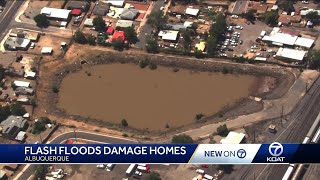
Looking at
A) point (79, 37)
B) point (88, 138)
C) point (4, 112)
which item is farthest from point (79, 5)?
point (88, 138)

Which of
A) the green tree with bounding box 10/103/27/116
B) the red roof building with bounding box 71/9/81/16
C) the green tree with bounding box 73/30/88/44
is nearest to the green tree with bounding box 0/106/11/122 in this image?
the green tree with bounding box 10/103/27/116

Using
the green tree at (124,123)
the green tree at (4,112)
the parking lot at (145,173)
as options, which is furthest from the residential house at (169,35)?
the green tree at (4,112)

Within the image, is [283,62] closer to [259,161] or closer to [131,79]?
[131,79]

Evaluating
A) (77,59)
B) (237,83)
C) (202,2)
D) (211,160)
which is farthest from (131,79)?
(211,160)

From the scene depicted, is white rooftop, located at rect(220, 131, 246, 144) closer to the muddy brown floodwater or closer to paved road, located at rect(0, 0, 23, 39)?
the muddy brown floodwater

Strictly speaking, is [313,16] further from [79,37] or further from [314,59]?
[79,37]
